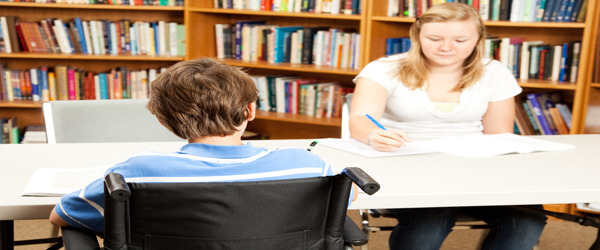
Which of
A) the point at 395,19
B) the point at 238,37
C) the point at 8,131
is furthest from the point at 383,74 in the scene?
the point at 8,131

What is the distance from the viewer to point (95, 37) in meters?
3.26

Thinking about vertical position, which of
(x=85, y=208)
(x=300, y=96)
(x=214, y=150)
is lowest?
(x=300, y=96)

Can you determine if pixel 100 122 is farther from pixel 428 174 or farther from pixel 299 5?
pixel 299 5

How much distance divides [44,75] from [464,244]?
99.8 inches

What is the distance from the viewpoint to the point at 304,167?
3.08 feet

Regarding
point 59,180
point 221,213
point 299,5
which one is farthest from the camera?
point 299,5

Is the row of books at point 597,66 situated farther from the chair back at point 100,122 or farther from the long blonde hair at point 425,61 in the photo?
the chair back at point 100,122

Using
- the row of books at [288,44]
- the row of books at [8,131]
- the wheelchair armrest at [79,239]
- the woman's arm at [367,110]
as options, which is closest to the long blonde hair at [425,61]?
the woman's arm at [367,110]

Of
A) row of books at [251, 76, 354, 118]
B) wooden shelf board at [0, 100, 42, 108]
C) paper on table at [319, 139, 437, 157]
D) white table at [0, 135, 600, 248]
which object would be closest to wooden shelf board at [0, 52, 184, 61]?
wooden shelf board at [0, 100, 42, 108]

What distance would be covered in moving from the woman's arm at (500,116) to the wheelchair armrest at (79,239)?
4.90ft

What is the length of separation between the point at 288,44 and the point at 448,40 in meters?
1.44

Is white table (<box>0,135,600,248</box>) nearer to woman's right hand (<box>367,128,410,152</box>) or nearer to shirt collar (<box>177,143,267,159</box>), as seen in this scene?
woman's right hand (<box>367,128,410,152</box>)

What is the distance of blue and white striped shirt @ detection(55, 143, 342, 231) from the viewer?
86cm

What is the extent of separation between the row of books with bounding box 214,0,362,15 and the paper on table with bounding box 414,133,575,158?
1470 millimetres
